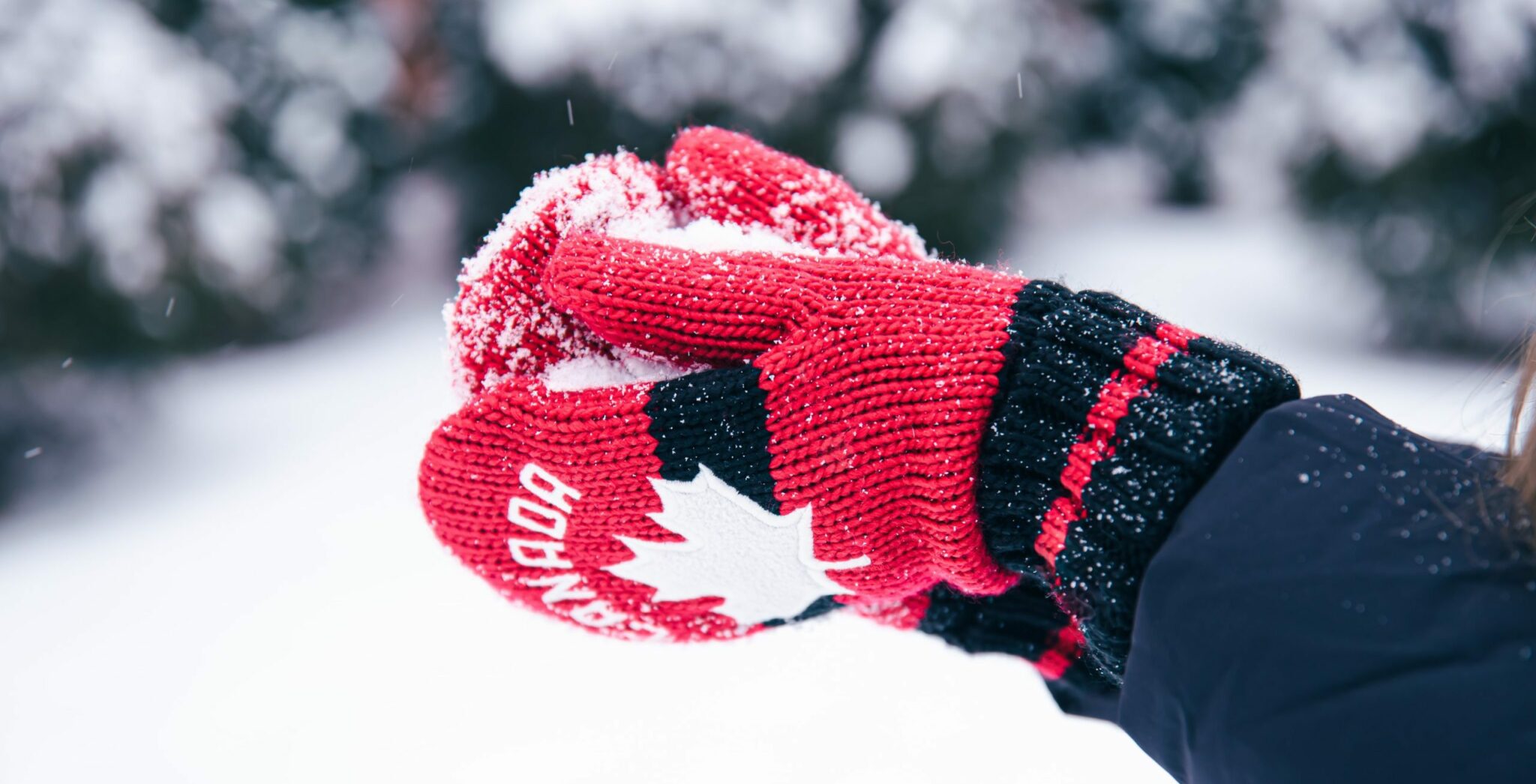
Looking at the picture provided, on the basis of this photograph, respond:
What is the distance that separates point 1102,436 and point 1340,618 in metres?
0.16

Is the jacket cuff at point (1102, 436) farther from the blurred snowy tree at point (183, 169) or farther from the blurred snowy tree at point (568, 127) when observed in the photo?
the blurred snowy tree at point (183, 169)

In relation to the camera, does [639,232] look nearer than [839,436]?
No

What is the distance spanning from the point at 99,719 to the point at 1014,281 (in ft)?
4.58

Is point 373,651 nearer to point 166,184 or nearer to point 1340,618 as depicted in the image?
point 166,184

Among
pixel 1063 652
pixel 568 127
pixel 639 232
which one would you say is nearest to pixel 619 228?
pixel 639 232

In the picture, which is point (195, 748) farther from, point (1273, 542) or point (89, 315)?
point (1273, 542)

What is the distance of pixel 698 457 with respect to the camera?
650mm

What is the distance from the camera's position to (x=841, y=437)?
0.63 meters

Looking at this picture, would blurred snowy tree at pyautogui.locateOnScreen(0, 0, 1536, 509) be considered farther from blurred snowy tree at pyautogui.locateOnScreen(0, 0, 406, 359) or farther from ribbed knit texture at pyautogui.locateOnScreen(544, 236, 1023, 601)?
ribbed knit texture at pyautogui.locateOnScreen(544, 236, 1023, 601)

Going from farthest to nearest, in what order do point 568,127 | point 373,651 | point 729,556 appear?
point 568,127, point 373,651, point 729,556

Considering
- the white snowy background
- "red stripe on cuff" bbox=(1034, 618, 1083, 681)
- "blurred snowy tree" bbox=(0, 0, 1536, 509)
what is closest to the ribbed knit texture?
"red stripe on cuff" bbox=(1034, 618, 1083, 681)

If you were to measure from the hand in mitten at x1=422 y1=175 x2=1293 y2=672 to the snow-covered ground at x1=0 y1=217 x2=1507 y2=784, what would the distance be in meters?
0.54

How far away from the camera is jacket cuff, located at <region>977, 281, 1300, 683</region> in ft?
1.71

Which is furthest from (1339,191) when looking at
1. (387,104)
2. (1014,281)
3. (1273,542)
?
(387,104)
